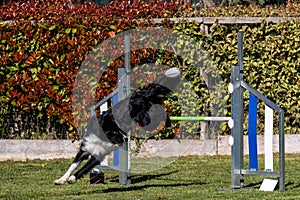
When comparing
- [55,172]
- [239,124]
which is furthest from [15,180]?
[239,124]

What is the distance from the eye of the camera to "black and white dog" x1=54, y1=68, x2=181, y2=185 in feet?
24.4

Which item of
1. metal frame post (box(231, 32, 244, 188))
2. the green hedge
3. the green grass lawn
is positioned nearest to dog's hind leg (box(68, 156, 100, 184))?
the green grass lawn

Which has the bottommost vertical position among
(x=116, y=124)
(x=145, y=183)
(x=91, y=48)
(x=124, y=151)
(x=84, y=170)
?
(x=145, y=183)

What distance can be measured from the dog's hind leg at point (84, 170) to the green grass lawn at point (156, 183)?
0.42 feet

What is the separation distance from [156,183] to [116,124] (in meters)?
1.05

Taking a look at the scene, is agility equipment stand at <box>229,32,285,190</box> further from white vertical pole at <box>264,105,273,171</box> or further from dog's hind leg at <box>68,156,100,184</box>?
dog's hind leg at <box>68,156,100,184</box>

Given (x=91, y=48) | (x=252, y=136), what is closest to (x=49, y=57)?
(x=91, y=48)

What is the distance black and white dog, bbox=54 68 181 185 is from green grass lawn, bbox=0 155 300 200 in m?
0.31

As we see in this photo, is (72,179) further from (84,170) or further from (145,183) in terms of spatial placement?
(145,183)

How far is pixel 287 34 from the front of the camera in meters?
10.9

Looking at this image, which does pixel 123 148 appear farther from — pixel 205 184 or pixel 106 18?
pixel 106 18

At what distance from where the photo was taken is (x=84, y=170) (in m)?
7.32

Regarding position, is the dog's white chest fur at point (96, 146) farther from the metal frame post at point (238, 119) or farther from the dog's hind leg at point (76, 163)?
the metal frame post at point (238, 119)

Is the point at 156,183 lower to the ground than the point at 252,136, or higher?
lower
